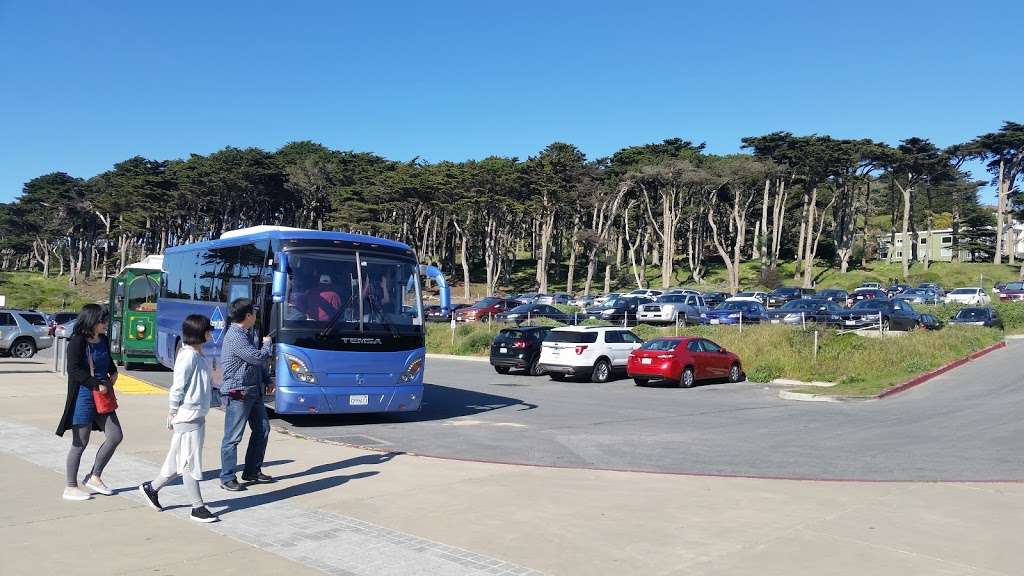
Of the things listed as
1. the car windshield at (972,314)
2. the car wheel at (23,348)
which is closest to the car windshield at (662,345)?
the car wheel at (23,348)

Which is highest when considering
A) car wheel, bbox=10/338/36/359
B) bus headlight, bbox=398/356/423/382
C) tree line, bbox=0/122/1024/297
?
tree line, bbox=0/122/1024/297

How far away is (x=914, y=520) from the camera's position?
26.2 feet

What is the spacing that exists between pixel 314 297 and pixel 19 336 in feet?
68.3

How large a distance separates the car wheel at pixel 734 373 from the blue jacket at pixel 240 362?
19.5 metres

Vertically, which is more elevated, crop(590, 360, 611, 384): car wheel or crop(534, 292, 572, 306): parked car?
crop(534, 292, 572, 306): parked car

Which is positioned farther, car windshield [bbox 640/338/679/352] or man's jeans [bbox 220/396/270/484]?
car windshield [bbox 640/338/679/352]

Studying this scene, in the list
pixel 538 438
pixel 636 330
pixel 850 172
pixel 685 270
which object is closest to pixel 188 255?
pixel 538 438

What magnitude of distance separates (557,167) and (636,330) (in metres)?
43.4

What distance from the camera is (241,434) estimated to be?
8547 mm

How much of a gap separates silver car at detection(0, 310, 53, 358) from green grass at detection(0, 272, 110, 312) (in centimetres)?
4206

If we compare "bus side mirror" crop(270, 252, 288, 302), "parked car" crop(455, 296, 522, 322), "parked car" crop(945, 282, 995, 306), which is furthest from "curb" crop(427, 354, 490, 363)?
"parked car" crop(945, 282, 995, 306)

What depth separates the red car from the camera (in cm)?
2394

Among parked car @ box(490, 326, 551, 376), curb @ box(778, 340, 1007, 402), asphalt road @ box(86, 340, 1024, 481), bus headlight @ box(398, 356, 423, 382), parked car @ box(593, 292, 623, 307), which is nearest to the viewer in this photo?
asphalt road @ box(86, 340, 1024, 481)

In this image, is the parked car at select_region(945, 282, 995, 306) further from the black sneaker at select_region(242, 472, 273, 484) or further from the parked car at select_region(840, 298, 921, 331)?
the black sneaker at select_region(242, 472, 273, 484)
